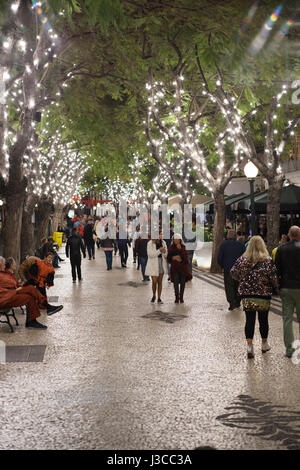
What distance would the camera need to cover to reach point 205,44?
1318 centimetres

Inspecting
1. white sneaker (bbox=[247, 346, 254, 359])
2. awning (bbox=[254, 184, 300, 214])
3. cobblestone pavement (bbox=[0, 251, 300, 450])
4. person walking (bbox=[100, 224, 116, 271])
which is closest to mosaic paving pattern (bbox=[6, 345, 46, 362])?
cobblestone pavement (bbox=[0, 251, 300, 450])

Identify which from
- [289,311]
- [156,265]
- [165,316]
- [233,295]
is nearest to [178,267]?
[156,265]

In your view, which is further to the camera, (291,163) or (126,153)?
(291,163)

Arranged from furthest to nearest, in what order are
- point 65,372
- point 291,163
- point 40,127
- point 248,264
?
point 291,163, point 40,127, point 248,264, point 65,372

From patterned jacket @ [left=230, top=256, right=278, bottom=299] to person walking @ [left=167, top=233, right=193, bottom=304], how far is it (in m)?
6.40

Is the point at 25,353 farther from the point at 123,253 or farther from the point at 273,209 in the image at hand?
the point at 123,253

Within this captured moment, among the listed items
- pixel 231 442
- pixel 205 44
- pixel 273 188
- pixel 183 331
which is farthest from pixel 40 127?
pixel 231 442

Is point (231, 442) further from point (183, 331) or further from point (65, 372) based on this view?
point (183, 331)

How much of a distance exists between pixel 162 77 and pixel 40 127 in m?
7.07

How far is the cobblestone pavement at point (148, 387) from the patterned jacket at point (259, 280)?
0.86 m

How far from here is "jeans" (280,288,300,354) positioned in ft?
32.0

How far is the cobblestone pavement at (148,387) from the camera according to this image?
594cm

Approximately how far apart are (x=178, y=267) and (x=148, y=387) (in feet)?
28.9

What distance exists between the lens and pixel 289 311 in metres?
10.0
